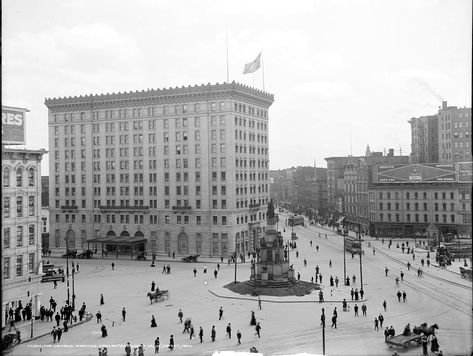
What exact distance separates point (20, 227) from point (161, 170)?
4607cm

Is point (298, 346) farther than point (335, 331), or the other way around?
point (335, 331)

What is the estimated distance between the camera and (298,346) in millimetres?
34500

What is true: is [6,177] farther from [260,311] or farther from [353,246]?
[353,246]

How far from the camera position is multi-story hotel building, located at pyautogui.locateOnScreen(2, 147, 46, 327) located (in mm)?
43219

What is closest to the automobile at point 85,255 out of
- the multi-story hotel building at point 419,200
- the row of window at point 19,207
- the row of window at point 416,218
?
the row of window at point 19,207

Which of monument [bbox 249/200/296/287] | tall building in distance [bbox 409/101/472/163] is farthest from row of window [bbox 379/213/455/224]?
monument [bbox 249/200/296/287]

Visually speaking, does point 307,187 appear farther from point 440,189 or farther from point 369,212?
point 440,189

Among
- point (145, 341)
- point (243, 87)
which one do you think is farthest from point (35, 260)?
point (243, 87)

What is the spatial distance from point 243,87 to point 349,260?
34.4 m

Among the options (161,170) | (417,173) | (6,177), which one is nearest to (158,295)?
(6,177)

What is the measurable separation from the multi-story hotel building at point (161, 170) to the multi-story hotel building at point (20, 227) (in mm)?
41313

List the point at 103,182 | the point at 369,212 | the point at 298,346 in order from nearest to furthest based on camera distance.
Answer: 1. the point at 298,346
2. the point at 103,182
3. the point at 369,212

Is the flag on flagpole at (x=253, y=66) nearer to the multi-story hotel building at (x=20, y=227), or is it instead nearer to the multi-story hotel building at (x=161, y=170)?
the multi-story hotel building at (x=161, y=170)

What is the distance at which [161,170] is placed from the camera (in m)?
90.3
